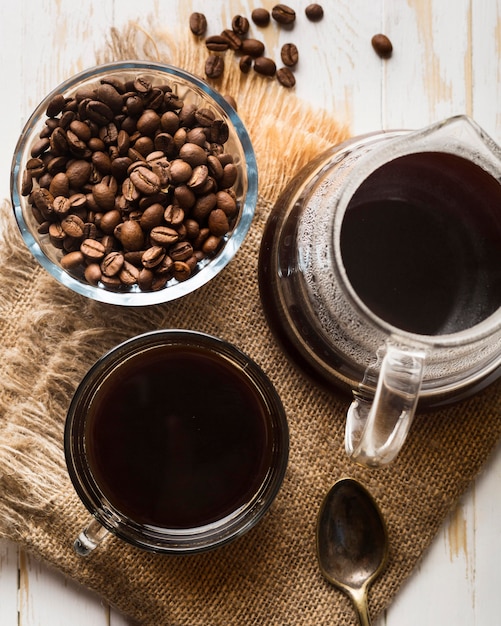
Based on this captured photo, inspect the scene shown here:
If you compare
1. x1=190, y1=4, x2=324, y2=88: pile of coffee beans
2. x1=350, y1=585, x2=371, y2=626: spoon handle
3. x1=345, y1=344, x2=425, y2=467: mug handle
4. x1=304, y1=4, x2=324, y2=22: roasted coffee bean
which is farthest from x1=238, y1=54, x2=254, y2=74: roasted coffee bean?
x1=350, y1=585, x2=371, y2=626: spoon handle

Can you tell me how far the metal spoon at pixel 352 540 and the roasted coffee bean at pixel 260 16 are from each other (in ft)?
2.32

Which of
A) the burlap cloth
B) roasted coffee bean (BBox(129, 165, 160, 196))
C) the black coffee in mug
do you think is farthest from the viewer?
the burlap cloth

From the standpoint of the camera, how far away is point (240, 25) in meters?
1.22

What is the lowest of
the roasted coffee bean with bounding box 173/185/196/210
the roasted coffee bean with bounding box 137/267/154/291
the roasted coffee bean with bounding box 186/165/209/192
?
the roasted coffee bean with bounding box 137/267/154/291

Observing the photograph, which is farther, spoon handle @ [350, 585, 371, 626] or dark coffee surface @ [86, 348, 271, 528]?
spoon handle @ [350, 585, 371, 626]

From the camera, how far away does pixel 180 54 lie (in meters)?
1.23

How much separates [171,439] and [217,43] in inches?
23.9

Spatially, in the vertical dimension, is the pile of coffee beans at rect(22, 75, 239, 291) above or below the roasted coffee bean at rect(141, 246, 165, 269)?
above

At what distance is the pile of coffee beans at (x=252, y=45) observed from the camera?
1217 mm

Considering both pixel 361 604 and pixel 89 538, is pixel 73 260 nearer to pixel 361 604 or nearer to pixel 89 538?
pixel 89 538

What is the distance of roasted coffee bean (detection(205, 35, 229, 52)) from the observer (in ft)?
3.99

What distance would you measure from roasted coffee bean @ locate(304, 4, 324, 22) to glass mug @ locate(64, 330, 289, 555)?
556 mm

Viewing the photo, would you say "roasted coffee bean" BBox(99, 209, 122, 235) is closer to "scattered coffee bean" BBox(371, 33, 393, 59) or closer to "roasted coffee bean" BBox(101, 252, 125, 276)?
"roasted coffee bean" BBox(101, 252, 125, 276)

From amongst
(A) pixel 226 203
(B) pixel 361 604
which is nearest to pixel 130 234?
(A) pixel 226 203
